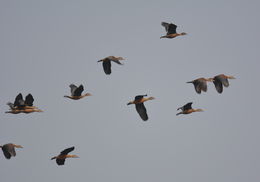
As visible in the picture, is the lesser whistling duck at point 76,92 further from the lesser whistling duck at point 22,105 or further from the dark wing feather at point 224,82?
the dark wing feather at point 224,82

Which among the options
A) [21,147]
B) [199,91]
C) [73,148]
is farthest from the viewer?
[21,147]

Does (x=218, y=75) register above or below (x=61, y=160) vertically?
above

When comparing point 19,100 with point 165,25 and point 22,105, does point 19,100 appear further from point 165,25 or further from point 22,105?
point 165,25

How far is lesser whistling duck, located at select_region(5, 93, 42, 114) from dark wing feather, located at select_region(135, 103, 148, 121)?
5512 millimetres

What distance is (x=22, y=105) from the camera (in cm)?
3194

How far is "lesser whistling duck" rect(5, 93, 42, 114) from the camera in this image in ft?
102

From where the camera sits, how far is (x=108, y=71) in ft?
102

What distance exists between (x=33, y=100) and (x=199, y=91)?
861cm

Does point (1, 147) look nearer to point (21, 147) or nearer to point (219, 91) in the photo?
point (21, 147)

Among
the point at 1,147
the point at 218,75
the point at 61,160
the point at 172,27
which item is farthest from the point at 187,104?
the point at 1,147

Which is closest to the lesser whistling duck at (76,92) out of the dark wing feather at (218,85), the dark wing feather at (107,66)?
the dark wing feather at (107,66)

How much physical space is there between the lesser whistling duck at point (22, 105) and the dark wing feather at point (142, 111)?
5.51 meters

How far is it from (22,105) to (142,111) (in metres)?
6.47

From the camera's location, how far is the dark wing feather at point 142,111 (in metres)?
30.6
